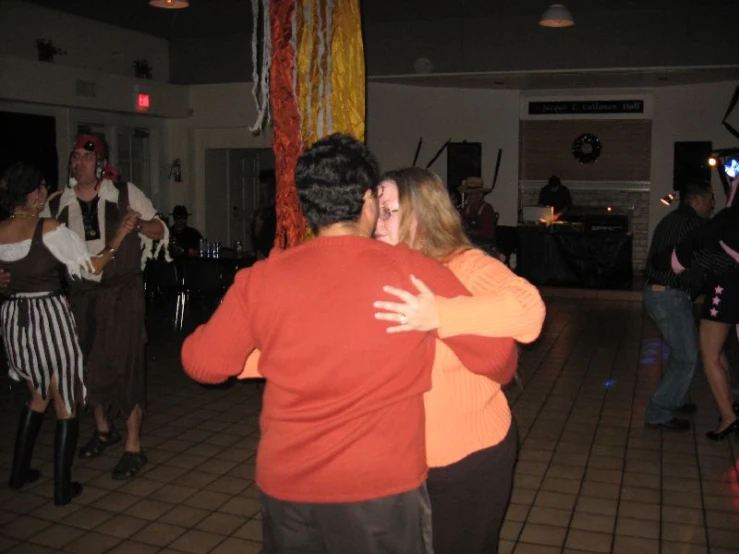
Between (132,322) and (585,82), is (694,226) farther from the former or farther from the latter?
(585,82)

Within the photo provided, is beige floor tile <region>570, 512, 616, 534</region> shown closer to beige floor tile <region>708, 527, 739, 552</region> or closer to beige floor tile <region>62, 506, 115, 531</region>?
beige floor tile <region>708, 527, 739, 552</region>

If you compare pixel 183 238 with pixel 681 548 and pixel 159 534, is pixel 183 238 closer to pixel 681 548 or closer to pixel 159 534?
pixel 159 534

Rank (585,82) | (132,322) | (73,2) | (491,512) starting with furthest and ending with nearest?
(585,82)
(73,2)
(132,322)
(491,512)

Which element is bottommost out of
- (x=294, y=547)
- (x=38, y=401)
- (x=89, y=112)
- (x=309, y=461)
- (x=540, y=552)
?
(x=540, y=552)

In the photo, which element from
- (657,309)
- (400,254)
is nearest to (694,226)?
(657,309)

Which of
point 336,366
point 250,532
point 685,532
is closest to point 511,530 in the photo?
point 685,532

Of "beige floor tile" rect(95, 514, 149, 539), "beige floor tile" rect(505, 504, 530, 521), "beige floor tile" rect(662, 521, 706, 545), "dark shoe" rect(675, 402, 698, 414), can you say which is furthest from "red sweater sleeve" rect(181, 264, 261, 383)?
"dark shoe" rect(675, 402, 698, 414)

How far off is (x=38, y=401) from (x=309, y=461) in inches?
100

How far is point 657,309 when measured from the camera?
14.7ft

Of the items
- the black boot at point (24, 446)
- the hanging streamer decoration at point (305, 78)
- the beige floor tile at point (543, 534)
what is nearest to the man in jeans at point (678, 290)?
the beige floor tile at point (543, 534)

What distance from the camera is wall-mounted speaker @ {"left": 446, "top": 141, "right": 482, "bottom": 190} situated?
12.9m

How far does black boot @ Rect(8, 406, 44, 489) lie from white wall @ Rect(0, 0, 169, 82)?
7117 mm

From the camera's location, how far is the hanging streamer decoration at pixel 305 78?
283cm

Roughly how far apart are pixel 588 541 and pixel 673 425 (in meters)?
1.77
